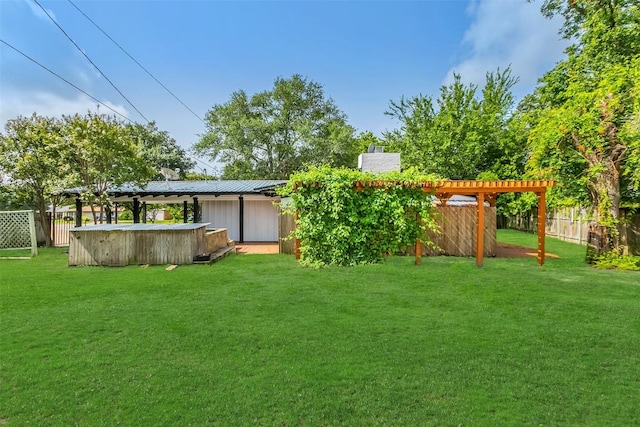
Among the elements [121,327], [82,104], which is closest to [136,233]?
[121,327]

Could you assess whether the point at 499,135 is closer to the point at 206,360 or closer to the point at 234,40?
the point at 234,40

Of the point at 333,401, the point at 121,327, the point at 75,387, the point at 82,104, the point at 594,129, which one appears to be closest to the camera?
the point at 333,401

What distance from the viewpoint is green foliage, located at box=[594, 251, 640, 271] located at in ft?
26.7

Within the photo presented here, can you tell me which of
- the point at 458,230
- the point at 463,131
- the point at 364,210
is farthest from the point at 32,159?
the point at 463,131

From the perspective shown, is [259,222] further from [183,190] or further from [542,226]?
[542,226]

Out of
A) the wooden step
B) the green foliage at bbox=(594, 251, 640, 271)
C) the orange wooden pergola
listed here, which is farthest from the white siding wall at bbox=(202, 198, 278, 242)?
the green foliage at bbox=(594, 251, 640, 271)

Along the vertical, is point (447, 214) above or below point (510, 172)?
below

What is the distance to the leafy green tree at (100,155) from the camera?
11.4 m

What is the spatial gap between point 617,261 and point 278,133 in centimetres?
2468

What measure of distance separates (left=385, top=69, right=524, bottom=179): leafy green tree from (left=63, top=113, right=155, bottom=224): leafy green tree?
15756mm

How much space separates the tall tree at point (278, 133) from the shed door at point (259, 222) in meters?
12.1

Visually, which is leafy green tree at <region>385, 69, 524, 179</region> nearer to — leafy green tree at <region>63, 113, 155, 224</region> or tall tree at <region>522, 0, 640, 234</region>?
tall tree at <region>522, 0, 640, 234</region>

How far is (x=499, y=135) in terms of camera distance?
21.0 metres

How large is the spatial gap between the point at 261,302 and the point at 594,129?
8695mm
